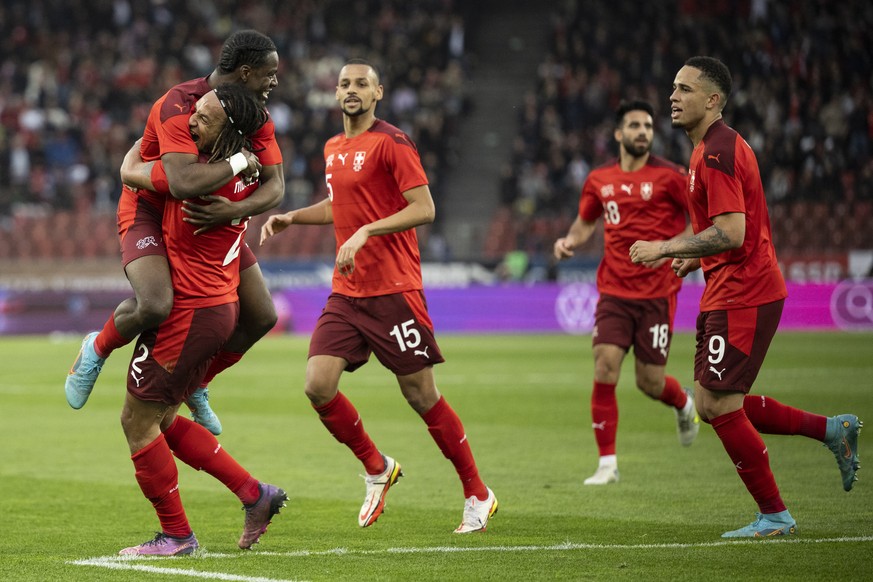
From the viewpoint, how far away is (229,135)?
6.50 metres

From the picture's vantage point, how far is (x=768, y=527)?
7098mm

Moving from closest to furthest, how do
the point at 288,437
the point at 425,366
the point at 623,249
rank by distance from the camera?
the point at 425,366 → the point at 623,249 → the point at 288,437

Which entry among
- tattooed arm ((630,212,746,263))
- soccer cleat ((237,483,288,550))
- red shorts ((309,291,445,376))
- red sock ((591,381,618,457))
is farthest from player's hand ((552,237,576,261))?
soccer cleat ((237,483,288,550))

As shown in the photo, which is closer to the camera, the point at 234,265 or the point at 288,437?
the point at 234,265

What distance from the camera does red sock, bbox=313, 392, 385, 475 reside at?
7828 millimetres

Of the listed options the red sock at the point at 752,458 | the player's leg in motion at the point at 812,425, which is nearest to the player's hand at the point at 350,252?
the red sock at the point at 752,458

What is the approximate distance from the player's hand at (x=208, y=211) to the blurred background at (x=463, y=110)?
64.7 ft

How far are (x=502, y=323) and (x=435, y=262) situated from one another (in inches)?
87.1

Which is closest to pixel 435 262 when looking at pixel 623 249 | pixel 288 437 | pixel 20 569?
pixel 288 437

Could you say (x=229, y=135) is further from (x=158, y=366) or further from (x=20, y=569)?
(x=20, y=569)

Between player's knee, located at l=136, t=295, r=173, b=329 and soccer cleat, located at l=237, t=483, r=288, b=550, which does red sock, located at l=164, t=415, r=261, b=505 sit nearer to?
soccer cleat, located at l=237, t=483, r=288, b=550

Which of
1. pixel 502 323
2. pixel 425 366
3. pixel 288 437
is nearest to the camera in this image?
pixel 425 366

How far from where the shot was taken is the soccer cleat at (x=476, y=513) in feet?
24.6

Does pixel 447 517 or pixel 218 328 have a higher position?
pixel 218 328
